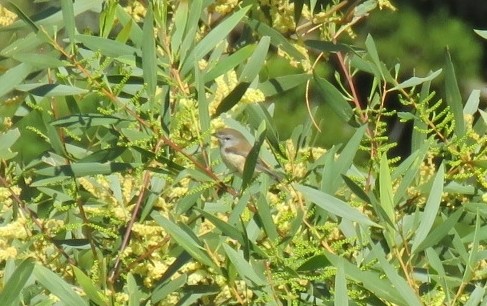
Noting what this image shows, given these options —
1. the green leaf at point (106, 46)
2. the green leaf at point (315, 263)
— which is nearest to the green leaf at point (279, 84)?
the green leaf at point (106, 46)

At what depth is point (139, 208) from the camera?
5.16ft

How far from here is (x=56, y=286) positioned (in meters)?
1.32

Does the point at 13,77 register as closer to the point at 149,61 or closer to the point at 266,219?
the point at 149,61

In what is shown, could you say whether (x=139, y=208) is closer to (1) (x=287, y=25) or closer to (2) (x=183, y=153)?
(2) (x=183, y=153)

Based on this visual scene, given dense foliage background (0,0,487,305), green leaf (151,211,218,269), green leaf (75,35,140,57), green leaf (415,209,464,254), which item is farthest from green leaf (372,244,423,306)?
green leaf (75,35,140,57)

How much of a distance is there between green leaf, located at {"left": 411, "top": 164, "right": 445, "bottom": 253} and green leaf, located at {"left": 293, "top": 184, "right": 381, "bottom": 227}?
56 mm

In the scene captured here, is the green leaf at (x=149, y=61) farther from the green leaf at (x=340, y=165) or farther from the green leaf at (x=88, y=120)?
the green leaf at (x=340, y=165)

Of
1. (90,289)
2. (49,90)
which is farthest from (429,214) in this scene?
(49,90)

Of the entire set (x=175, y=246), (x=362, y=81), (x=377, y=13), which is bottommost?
(x=362, y=81)

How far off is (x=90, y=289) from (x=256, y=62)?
513 mm

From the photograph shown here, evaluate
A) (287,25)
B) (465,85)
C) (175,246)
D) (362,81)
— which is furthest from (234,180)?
(362,81)

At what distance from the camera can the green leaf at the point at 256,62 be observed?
1.67 m

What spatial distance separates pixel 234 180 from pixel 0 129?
372 mm

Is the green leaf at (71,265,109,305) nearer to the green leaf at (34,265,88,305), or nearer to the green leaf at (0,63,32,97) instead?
the green leaf at (34,265,88,305)
